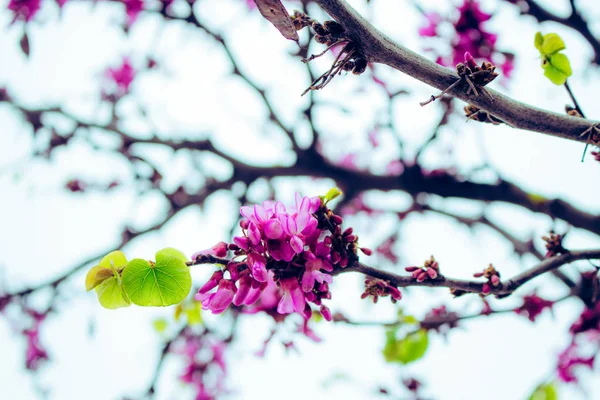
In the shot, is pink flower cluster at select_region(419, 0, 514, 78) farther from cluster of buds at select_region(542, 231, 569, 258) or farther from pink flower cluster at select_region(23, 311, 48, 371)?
pink flower cluster at select_region(23, 311, 48, 371)

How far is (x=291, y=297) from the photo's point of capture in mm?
831

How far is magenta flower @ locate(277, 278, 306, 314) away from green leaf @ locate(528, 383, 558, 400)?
108cm

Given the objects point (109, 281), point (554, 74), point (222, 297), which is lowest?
point (109, 281)

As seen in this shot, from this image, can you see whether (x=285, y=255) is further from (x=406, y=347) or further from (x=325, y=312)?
(x=406, y=347)

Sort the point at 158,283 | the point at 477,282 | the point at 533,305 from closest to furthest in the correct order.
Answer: the point at 158,283, the point at 477,282, the point at 533,305

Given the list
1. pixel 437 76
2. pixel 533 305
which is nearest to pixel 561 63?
pixel 437 76

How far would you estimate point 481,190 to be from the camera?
7.15 feet

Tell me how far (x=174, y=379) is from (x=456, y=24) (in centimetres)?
250

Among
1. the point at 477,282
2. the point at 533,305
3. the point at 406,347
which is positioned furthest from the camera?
the point at 406,347

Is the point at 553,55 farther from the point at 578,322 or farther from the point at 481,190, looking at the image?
the point at 481,190

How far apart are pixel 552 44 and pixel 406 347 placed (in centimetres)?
104

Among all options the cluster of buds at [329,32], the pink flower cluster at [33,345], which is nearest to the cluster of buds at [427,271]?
the cluster of buds at [329,32]

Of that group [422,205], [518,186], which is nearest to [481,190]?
[518,186]

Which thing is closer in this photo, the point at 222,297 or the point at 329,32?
the point at 329,32
